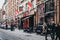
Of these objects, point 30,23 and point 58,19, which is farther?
point 30,23

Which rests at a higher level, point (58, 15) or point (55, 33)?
point (58, 15)

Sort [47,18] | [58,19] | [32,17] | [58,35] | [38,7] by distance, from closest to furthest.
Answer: [58,35], [58,19], [47,18], [38,7], [32,17]

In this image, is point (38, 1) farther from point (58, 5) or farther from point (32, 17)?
point (58, 5)

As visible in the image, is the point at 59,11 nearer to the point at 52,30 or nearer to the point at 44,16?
the point at 44,16

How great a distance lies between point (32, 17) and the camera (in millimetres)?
48156

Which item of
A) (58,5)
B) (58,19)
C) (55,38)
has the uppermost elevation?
(58,5)

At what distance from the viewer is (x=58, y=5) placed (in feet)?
106

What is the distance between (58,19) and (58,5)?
199 cm

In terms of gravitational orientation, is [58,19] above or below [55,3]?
below

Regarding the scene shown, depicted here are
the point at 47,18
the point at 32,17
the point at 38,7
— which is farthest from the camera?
the point at 32,17

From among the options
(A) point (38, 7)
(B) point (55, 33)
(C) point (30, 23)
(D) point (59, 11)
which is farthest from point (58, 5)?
A: (C) point (30, 23)

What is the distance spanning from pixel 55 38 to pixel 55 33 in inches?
15.2

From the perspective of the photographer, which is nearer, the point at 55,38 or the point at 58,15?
the point at 55,38

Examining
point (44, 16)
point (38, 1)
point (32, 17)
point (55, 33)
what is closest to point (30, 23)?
point (32, 17)
